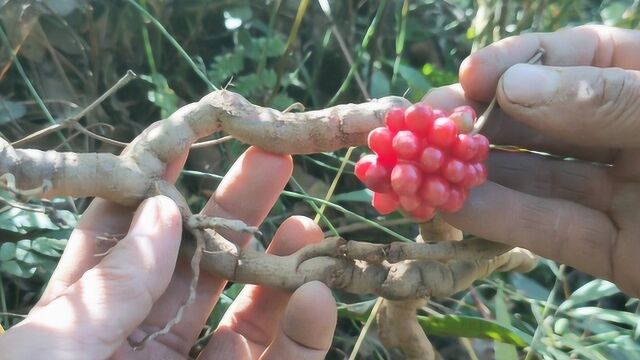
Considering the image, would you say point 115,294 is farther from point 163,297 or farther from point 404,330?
point 404,330

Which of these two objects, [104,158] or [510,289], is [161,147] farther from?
[510,289]

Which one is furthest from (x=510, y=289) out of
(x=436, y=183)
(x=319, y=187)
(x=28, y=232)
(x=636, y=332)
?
(x=28, y=232)

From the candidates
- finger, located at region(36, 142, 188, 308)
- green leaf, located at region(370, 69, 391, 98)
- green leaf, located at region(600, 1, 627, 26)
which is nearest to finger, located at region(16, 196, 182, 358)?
finger, located at region(36, 142, 188, 308)

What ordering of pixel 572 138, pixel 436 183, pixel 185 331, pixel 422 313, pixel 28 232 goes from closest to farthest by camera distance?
pixel 436 183
pixel 572 138
pixel 185 331
pixel 28 232
pixel 422 313

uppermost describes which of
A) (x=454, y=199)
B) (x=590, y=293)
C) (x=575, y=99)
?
(x=575, y=99)

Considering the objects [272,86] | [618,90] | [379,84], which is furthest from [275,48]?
[618,90]
